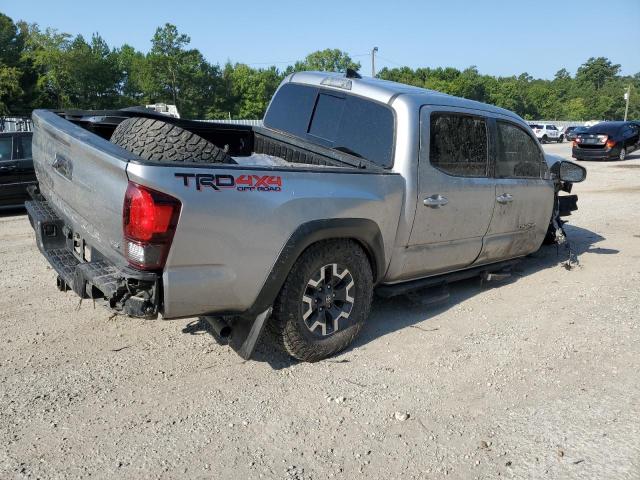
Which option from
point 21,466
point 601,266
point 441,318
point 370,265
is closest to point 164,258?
point 21,466

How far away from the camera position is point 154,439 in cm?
A: 285

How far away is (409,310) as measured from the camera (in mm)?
4852

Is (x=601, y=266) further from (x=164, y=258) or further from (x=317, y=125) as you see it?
(x=164, y=258)

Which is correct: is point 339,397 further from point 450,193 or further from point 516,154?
point 516,154

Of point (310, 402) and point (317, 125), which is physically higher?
point (317, 125)

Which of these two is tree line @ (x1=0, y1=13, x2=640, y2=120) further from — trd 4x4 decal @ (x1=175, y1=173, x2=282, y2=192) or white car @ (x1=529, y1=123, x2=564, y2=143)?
trd 4x4 decal @ (x1=175, y1=173, x2=282, y2=192)

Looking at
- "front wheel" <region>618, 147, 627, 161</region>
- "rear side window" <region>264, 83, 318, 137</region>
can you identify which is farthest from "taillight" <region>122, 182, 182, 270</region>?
"front wheel" <region>618, 147, 627, 161</region>

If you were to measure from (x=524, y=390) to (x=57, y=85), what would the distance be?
57125mm

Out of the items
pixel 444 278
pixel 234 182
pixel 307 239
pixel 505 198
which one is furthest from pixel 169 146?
pixel 505 198

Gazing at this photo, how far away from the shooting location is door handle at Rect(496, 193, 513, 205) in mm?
4842

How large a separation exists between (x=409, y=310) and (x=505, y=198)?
1369mm

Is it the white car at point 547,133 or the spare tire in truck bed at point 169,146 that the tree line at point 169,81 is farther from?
the spare tire in truck bed at point 169,146

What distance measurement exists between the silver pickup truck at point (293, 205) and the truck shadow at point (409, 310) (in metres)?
0.26

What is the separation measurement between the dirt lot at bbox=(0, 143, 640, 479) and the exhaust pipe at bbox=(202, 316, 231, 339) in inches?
13.2
